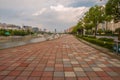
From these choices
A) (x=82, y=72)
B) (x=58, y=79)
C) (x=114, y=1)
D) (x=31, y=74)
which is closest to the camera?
(x=58, y=79)

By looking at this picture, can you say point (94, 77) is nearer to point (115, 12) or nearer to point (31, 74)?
point (31, 74)

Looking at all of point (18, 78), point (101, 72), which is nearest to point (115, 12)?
point (101, 72)

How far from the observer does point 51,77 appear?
5.18 m

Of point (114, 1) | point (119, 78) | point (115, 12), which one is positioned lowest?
point (119, 78)

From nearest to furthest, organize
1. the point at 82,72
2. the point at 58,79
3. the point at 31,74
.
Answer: the point at 58,79 < the point at 31,74 < the point at 82,72

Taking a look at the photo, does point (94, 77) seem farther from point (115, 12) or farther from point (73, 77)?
point (115, 12)

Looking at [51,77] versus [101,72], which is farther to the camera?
[101,72]

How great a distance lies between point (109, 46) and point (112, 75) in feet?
22.5

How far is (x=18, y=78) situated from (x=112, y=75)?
10.6 feet

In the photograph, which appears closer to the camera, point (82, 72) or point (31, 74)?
point (31, 74)

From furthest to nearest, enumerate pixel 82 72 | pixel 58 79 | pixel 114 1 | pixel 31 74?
pixel 114 1 → pixel 82 72 → pixel 31 74 → pixel 58 79

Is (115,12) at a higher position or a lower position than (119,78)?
higher

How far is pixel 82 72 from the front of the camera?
5828 mm

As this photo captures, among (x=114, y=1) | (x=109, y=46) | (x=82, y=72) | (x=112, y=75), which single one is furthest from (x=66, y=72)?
(x=114, y=1)
